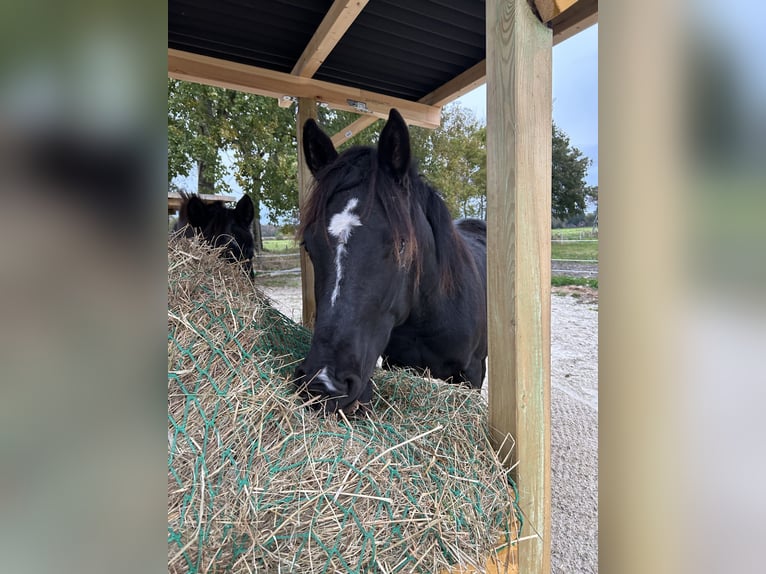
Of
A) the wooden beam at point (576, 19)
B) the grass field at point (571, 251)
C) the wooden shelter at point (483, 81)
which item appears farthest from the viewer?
the grass field at point (571, 251)

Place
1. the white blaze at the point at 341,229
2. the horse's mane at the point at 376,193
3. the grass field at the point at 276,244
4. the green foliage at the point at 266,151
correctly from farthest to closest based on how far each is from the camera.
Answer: the grass field at the point at 276,244 < the green foliage at the point at 266,151 < the horse's mane at the point at 376,193 < the white blaze at the point at 341,229

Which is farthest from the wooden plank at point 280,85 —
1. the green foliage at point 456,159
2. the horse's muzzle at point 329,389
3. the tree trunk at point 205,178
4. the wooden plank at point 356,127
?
the tree trunk at point 205,178

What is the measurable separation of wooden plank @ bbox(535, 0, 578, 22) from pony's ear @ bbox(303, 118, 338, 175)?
1449mm

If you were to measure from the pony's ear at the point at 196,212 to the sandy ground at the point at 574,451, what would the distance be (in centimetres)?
112

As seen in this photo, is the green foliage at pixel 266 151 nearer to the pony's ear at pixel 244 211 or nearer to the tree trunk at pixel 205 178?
the tree trunk at pixel 205 178

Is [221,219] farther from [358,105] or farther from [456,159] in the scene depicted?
[456,159]

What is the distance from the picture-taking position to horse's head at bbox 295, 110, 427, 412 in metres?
1.67

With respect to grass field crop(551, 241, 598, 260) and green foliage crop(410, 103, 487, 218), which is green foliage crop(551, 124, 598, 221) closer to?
grass field crop(551, 241, 598, 260)

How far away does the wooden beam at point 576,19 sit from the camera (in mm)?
2641

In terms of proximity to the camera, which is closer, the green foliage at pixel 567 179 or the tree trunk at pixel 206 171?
the tree trunk at pixel 206 171

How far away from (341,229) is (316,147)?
0.91 metres

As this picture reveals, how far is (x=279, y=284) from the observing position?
13.4m

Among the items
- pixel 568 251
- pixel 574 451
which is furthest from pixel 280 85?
pixel 568 251
